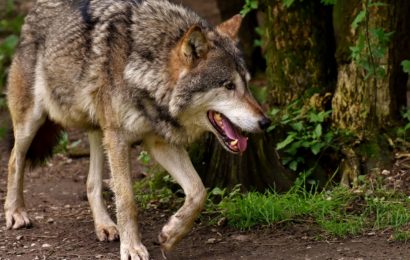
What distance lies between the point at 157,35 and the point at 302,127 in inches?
73.0

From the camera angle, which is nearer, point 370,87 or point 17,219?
point 17,219

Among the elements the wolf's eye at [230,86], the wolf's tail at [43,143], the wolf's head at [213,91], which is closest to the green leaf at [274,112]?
the wolf's tail at [43,143]

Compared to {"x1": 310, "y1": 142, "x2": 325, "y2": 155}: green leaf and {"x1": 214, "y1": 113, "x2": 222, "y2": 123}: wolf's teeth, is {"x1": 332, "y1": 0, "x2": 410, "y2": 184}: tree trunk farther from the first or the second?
{"x1": 214, "y1": 113, "x2": 222, "y2": 123}: wolf's teeth

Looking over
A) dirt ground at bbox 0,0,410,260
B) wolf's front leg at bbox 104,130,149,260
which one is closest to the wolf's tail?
dirt ground at bbox 0,0,410,260

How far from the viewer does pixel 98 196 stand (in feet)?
20.8

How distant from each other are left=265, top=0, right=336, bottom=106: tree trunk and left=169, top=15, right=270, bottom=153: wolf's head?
2023 millimetres

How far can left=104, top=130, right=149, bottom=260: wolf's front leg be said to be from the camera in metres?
5.38

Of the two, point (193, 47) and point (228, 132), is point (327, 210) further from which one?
point (193, 47)

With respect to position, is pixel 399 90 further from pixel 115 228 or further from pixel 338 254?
pixel 115 228

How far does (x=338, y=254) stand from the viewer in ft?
17.3

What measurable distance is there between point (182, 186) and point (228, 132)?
55 cm

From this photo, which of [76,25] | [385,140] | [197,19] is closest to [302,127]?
[385,140]

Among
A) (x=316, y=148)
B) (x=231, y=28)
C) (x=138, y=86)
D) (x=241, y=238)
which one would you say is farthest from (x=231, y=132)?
(x=316, y=148)

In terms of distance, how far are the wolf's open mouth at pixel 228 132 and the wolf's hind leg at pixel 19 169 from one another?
5.57 feet
